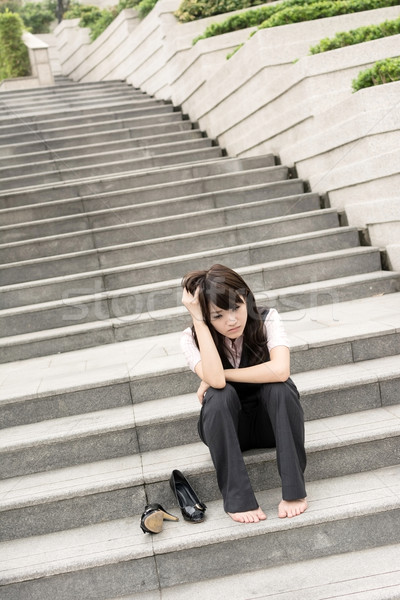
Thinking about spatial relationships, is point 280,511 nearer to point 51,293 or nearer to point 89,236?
point 51,293

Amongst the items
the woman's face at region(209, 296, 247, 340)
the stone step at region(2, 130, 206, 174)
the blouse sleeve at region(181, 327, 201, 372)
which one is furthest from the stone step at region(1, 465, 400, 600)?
the stone step at region(2, 130, 206, 174)

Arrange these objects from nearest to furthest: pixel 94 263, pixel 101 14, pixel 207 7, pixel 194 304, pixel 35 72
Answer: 1. pixel 194 304
2. pixel 94 263
3. pixel 207 7
4. pixel 35 72
5. pixel 101 14

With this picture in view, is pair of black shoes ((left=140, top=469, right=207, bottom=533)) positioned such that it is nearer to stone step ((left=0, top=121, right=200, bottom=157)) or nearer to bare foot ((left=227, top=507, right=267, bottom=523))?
bare foot ((left=227, top=507, right=267, bottom=523))

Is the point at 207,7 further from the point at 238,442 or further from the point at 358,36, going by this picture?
the point at 238,442

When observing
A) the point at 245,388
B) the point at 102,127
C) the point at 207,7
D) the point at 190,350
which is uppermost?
the point at 207,7

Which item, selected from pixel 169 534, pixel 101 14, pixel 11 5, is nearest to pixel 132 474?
pixel 169 534

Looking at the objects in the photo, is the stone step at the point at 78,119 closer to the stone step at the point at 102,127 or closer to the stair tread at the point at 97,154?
the stone step at the point at 102,127

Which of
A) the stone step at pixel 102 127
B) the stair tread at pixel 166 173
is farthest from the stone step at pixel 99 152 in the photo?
the stair tread at pixel 166 173

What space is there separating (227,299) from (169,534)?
113 centimetres

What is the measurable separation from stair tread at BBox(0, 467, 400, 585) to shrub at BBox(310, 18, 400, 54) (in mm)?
4922

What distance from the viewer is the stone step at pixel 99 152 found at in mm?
8078

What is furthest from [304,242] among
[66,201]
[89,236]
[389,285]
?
[66,201]

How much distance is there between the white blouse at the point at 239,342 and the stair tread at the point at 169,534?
2.42ft

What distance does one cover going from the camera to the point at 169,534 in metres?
2.88
